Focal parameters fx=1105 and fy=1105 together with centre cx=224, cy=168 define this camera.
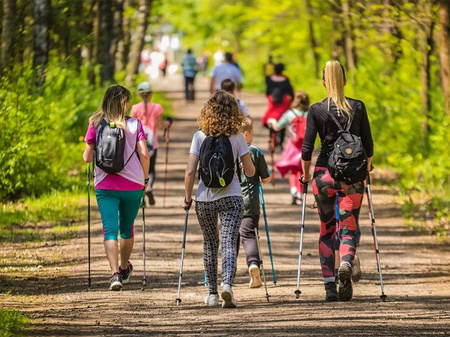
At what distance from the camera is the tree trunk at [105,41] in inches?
1107

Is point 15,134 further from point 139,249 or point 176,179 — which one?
point 176,179

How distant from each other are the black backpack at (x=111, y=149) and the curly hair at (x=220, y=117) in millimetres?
1168

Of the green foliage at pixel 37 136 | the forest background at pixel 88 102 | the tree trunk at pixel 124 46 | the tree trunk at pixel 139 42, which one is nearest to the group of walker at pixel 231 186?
the forest background at pixel 88 102

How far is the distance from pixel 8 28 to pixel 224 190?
7759 mm

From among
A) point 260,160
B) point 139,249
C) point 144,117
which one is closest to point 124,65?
point 144,117

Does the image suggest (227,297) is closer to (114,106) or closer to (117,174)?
(117,174)

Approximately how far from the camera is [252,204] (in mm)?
10703

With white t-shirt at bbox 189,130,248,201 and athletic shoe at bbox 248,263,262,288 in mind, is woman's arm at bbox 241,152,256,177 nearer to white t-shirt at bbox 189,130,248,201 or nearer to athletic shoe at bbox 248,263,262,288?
white t-shirt at bbox 189,130,248,201

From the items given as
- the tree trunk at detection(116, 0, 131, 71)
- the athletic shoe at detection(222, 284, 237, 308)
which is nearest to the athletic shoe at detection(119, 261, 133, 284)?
the athletic shoe at detection(222, 284, 237, 308)

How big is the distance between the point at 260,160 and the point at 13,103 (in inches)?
226

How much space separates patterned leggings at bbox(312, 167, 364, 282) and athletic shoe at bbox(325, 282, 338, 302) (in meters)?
0.05

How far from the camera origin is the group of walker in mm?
9414

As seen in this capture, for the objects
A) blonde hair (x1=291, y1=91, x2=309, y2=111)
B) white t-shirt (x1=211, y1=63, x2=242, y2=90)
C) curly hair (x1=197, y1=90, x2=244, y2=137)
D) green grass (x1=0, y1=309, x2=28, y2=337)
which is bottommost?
green grass (x1=0, y1=309, x2=28, y2=337)

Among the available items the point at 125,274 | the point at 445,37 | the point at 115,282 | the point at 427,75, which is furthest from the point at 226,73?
the point at 115,282
